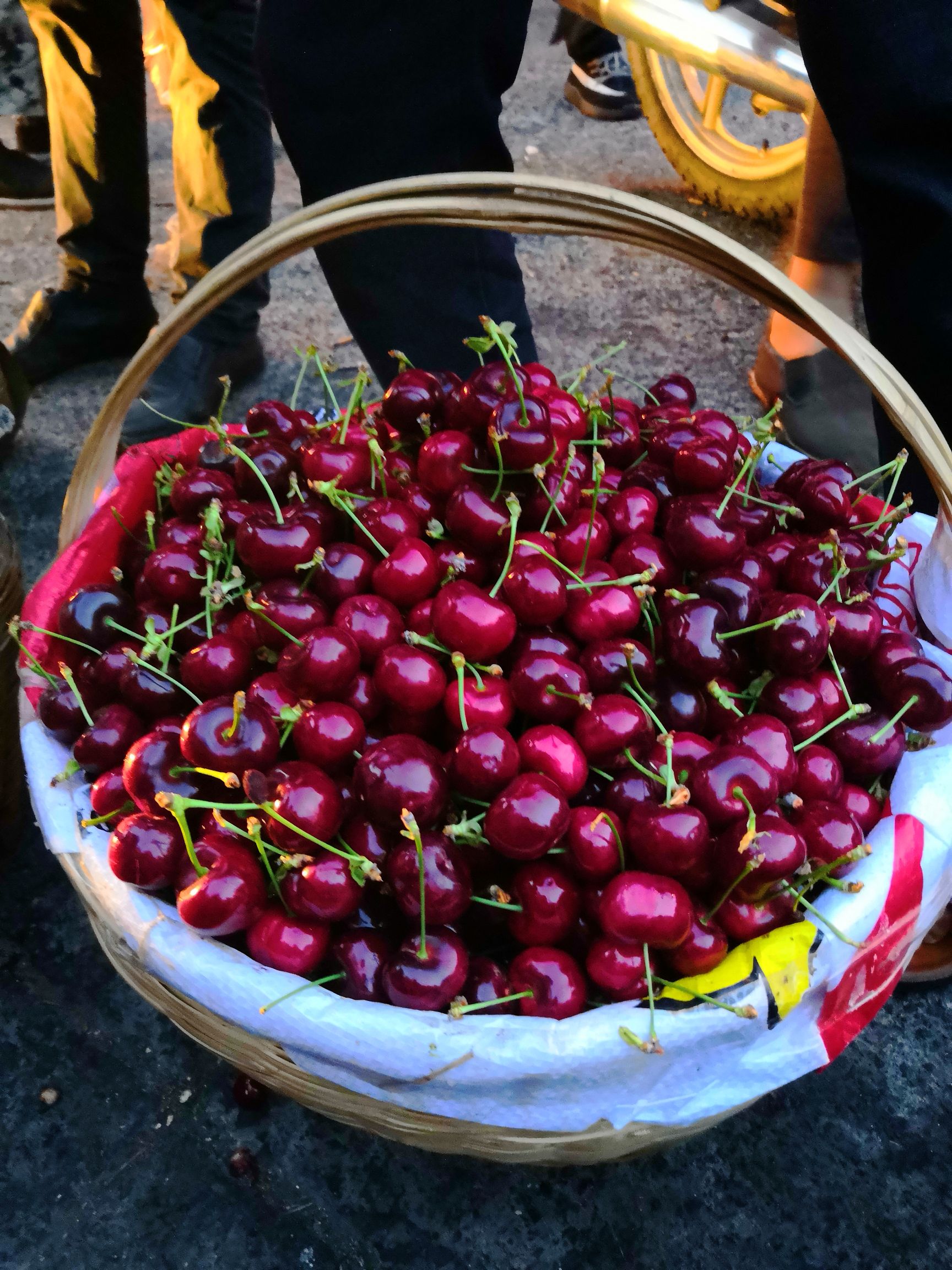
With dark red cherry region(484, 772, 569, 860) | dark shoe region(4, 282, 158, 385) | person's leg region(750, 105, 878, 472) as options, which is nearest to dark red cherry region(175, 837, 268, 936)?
dark red cherry region(484, 772, 569, 860)

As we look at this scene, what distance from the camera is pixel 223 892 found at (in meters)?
0.78

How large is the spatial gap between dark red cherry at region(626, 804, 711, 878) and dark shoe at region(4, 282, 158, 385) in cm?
220

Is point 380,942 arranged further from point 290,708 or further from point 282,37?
point 282,37

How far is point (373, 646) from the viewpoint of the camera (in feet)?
3.03

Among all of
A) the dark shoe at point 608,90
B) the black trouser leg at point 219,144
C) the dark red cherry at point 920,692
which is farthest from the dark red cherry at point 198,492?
the dark shoe at point 608,90

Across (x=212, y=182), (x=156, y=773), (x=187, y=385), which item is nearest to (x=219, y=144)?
(x=212, y=182)

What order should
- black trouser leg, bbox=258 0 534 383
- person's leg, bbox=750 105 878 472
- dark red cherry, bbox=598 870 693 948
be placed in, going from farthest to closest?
person's leg, bbox=750 105 878 472 → black trouser leg, bbox=258 0 534 383 → dark red cherry, bbox=598 870 693 948

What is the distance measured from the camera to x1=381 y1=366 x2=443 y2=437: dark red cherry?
110 cm

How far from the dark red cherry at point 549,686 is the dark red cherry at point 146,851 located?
1.12 ft

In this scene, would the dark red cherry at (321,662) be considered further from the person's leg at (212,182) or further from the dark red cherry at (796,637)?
the person's leg at (212,182)

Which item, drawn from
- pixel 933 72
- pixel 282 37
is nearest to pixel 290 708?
pixel 933 72

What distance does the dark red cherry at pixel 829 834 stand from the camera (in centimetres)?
82

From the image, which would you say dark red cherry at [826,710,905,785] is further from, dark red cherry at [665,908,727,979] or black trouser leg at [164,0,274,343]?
black trouser leg at [164,0,274,343]

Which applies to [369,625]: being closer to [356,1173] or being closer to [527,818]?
[527,818]
